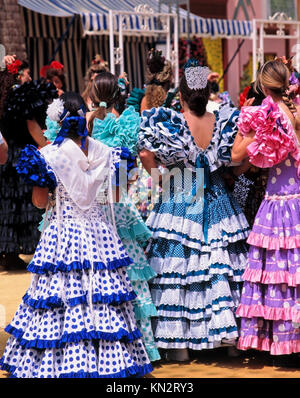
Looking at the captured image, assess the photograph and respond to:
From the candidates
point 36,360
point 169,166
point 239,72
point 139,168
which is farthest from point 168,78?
point 239,72

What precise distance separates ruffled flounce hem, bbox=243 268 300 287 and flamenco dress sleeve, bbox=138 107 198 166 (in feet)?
2.96

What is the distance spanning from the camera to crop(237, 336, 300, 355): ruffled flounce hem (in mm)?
4977

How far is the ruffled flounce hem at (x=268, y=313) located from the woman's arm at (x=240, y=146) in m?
1.00

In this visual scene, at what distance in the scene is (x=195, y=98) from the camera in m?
5.29

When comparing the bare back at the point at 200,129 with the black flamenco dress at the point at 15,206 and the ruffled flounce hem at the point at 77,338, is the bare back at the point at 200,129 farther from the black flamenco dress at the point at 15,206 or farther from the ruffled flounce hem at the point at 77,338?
the black flamenco dress at the point at 15,206

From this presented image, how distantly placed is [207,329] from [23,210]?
3.95 metres

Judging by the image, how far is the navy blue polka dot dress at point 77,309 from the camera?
14.5ft

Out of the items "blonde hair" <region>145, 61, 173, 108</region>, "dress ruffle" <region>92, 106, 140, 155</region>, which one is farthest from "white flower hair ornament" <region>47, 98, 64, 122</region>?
"blonde hair" <region>145, 61, 173, 108</region>

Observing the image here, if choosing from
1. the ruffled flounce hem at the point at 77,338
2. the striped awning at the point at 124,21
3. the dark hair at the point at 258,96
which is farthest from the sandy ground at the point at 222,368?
the striped awning at the point at 124,21

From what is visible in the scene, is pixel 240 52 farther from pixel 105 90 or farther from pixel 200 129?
pixel 200 129

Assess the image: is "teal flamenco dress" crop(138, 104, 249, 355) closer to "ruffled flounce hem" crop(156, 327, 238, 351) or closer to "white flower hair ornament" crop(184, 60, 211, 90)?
"ruffled flounce hem" crop(156, 327, 238, 351)

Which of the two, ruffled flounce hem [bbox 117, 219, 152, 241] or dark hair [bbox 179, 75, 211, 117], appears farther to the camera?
dark hair [bbox 179, 75, 211, 117]
